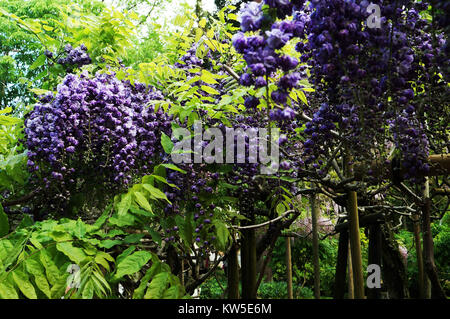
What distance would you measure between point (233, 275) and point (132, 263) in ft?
5.09

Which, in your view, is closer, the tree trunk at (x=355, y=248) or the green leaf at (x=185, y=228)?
the green leaf at (x=185, y=228)

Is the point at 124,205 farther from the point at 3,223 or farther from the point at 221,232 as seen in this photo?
the point at 3,223

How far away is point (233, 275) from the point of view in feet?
10.4

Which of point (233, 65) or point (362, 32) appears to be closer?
point (362, 32)

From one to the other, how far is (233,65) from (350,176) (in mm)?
1118

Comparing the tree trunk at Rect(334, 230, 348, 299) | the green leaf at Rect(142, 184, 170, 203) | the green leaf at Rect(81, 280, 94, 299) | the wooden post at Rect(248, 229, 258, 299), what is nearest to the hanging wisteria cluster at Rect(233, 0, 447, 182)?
the green leaf at Rect(142, 184, 170, 203)

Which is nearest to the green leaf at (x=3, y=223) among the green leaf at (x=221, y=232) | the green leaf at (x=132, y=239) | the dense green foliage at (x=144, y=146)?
the dense green foliage at (x=144, y=146)

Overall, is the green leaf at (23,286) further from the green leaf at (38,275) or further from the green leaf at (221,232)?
the green leaf at (221,232)

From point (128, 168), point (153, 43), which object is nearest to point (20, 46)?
point (153, 43)

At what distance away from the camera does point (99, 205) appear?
8.08 ft

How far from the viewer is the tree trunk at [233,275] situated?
123 inches

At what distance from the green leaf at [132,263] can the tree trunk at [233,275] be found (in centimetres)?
149

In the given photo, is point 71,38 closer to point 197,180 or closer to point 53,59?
point 53,59
